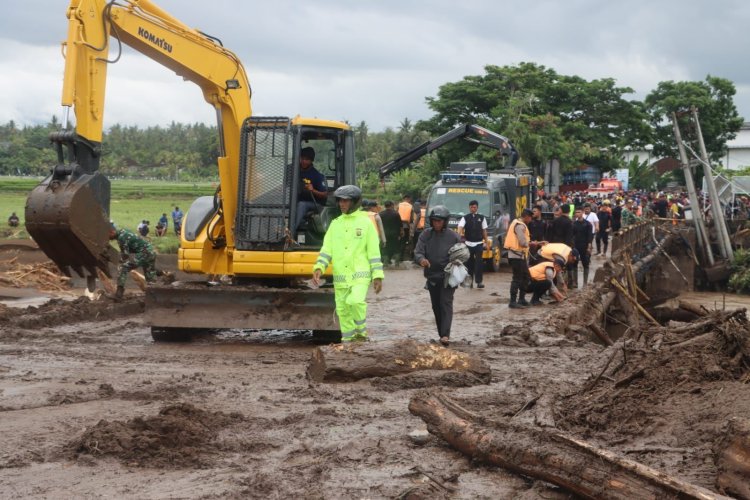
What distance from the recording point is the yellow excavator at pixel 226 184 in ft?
36.2

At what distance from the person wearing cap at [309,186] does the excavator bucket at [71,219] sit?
273cm

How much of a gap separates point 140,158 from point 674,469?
103 meters

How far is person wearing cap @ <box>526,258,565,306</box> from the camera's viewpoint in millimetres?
17453

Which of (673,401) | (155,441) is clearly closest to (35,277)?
(155,441)

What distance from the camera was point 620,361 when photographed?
880 centimetres

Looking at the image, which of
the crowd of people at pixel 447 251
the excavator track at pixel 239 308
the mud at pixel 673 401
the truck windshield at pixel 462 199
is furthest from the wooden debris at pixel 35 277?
the mud at pixel 673 401

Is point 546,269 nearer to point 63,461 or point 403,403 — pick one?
point 403,403

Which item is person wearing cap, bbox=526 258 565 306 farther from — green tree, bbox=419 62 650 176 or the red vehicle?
the red vehicle

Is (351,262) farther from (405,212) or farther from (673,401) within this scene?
(405,212)

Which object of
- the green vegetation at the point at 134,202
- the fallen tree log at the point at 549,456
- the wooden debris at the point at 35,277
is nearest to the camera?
the fallen tree log at the point at 549,456

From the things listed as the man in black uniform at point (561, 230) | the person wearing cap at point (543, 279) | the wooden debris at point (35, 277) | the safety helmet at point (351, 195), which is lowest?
the wooden debris at point (35, 277)

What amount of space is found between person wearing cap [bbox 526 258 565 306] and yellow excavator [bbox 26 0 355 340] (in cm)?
575

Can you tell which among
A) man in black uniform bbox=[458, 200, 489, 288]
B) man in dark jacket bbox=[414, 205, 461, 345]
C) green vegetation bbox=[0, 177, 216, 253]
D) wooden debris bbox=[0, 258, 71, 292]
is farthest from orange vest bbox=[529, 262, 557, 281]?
green vegetation bbox=[0, 177, 216, 253]

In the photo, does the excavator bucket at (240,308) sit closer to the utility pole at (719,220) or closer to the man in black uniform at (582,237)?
the man in black uniform at (582,237)
